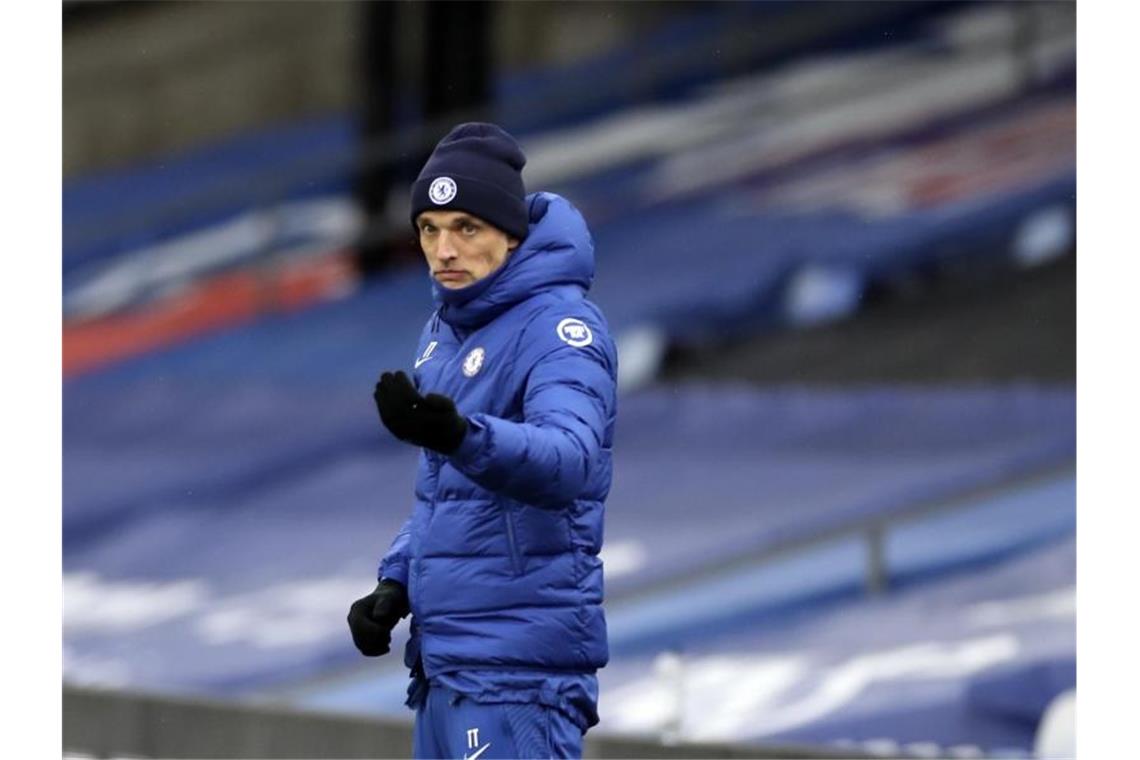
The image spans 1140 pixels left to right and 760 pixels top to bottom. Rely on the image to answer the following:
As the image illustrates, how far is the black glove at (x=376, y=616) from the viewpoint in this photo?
4.10 metres

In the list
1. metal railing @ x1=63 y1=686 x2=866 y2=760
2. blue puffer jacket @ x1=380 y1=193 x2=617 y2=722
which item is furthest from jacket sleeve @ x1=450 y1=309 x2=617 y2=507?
metal railing @ x1=63 y1=686 x2=866 y2=760

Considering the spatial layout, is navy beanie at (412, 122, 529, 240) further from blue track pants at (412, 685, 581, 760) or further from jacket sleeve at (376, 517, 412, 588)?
blue track pants at (412, 685, 581, 760)

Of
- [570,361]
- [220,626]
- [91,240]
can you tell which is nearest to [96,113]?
[91,240]

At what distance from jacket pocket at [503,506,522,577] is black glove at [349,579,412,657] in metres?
0.28

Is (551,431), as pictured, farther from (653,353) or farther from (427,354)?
(653,353)

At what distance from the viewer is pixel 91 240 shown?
1669cm

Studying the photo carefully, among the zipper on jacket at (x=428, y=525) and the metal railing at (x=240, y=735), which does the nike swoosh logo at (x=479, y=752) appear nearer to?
the zipper on jacket at (x=428, y=525)

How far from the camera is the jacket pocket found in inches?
154

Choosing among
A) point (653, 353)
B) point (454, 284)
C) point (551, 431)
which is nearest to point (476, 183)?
point (454, 284)

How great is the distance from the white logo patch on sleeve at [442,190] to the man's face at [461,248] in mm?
22

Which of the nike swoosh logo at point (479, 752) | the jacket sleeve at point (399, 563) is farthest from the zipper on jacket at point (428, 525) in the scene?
the nike swoosh logo at point (479, 752)

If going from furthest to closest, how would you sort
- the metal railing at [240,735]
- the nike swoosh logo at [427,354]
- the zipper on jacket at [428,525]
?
the metal railing at [240,735], the nike swoosh logo at [427,354], the zipper on jacket at [428,525]

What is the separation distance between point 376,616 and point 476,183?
28.7 inches
